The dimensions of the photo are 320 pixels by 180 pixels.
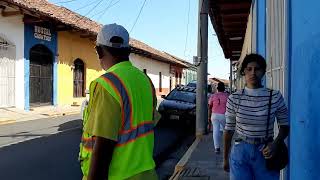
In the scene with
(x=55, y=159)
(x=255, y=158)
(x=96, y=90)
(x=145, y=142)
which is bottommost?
(x=55, y=159)

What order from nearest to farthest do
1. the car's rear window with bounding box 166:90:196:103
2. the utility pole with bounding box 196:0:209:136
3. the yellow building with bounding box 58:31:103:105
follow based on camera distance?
the utility pole with bounding box 196:0:209:136 < the car's rear window with bounding box 166:90:196:103 < the yellow building with bounding box 58:31:103:105

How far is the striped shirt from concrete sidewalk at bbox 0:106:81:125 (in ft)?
47.4

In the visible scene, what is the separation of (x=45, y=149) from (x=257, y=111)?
7216 mm

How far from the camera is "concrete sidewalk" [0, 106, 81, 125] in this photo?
17922 millimetres

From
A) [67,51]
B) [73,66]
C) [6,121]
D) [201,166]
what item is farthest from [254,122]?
[73,66]

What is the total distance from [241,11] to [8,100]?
11.0m

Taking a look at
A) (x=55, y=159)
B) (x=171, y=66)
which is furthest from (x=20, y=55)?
(x=171, y=66)

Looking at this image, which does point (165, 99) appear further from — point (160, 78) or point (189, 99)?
point (160, 78)

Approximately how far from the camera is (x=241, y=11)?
1608 centimetres

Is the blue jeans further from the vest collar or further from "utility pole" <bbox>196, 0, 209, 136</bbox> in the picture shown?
"utility pole" <bbox>196, 0, 209, 136</bbox>

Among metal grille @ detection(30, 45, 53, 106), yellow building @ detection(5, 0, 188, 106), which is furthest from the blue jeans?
metal grille @ detection(30, 45, 53, 106)

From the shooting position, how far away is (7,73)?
20516 mm

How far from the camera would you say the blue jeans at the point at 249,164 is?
141 inches

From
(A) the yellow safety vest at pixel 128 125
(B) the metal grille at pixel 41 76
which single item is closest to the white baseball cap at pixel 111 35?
(A) the yellow safety vest at pixel 128 125
